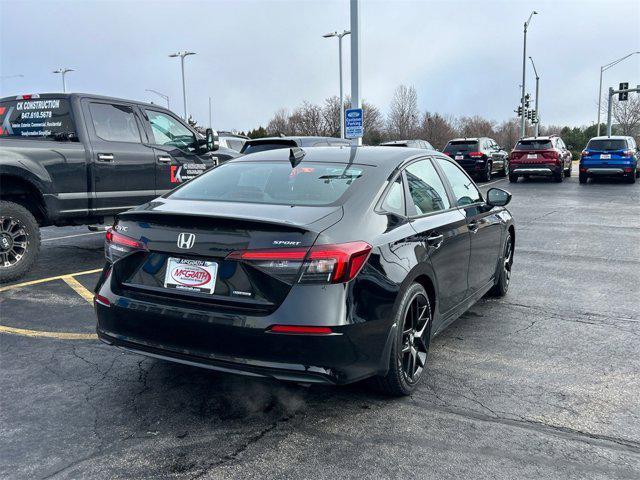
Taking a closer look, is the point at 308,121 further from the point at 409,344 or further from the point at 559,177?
the point at 409,344

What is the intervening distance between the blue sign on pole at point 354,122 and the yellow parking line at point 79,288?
10.8 meters

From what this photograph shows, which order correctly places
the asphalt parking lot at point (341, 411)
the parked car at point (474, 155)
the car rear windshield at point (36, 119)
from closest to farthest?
the asphalt parking lot at point (341, 411) < the car rear windshield at point (36, 119) < the parked car at point (474, 155)

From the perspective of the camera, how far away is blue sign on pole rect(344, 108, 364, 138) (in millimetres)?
16297

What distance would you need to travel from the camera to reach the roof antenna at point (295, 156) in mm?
4233

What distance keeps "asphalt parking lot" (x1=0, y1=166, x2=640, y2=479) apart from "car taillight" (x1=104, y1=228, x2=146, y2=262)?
87 cm

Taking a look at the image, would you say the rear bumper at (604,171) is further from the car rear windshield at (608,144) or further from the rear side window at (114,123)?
the rear side window at (114,123)

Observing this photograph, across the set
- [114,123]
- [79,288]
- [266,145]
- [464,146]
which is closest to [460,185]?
[79,288]

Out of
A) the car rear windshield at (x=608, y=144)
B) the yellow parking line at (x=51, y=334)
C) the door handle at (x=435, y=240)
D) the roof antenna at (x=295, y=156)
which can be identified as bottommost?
the yellow parking line at (x=51, y=334)

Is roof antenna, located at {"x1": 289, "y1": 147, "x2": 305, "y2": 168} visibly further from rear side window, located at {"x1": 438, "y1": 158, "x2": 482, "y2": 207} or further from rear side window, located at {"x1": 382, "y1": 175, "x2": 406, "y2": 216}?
rear side window, located at {"x1": 438, "y1": 158, "x2": 482, "y2": 207}

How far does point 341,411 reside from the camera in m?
3.48

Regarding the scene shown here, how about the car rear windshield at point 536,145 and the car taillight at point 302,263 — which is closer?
the car taillight at point 302,263

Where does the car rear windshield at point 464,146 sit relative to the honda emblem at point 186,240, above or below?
above

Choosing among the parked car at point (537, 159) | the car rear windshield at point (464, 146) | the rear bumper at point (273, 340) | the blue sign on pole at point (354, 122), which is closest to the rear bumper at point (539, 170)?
the parked car at point (537, 159)

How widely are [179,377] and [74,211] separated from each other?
4.05 meters
